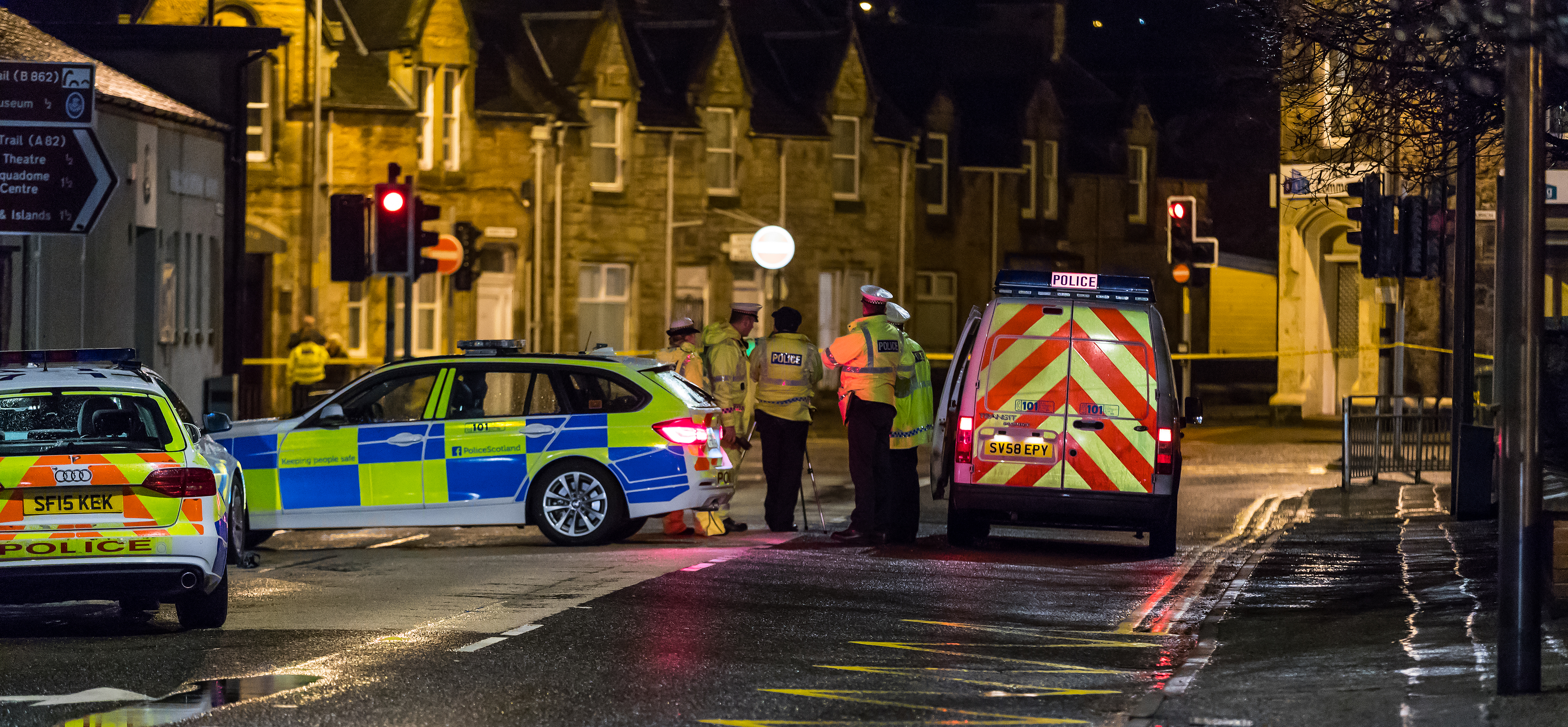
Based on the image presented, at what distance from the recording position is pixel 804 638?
10070 mm

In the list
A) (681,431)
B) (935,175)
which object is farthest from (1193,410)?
(935,175)

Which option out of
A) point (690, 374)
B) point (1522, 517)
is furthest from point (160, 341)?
point (1522, 517)

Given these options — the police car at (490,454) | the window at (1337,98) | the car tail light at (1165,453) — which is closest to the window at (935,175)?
the police car at (490,454)

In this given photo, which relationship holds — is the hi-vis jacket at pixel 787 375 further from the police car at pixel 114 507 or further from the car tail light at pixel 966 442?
the police car at pixel 114 507

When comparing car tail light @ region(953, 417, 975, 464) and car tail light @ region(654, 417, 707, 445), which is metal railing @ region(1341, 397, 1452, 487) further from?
car tail light @ region(654, 417, 707, 445)

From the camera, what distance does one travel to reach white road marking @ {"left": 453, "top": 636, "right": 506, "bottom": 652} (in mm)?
9586

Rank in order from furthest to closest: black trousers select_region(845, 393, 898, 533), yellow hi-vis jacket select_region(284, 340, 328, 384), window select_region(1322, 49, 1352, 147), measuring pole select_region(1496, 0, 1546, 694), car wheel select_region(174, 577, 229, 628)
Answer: yellow hi-vis jacket select_region(284, 340, 328, 384) < black trousers select_region(845, 393, 898, 533) < window select_region(1322, 49, 1352, 147) < car wheel select_region(174, 577, 229, 628) < measuring pole select_region(1496, 0, 1546, 694)

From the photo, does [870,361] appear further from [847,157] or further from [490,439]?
[847,157]

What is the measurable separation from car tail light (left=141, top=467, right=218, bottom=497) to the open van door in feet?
19.0

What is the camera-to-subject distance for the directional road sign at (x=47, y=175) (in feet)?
46.2

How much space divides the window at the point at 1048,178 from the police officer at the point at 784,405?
3559 centimetres

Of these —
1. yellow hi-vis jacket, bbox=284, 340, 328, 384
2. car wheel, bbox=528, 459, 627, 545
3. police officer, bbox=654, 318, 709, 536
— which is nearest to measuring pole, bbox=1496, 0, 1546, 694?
car wheel, bbox=528, 459, 627, 545

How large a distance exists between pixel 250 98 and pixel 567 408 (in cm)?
2565

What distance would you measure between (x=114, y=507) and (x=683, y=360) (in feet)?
23.5
